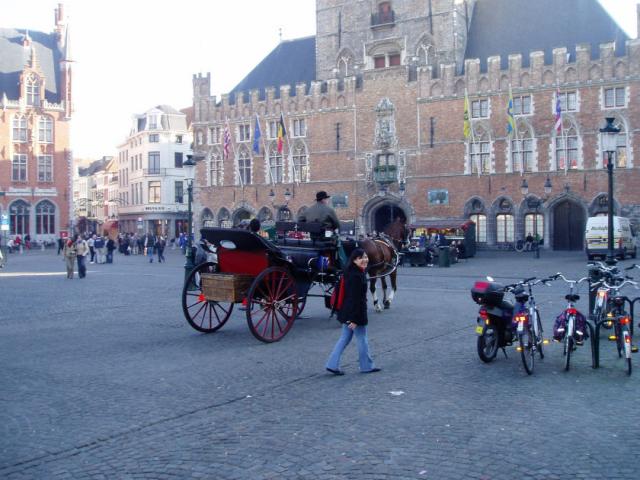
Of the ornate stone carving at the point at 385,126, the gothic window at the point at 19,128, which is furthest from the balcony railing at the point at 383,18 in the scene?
the gothic window at the point at 19,128

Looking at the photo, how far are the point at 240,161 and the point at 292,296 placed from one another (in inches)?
1496

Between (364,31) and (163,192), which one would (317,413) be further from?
(163,192)

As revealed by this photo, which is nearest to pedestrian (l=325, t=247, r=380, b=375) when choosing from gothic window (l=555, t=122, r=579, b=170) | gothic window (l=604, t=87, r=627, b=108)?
gothic window (l=555, t=122, r=579, b=170)

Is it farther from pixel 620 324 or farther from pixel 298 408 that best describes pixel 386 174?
pixel 298 408

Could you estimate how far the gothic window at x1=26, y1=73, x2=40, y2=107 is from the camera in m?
56.5

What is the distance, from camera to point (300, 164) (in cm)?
4475

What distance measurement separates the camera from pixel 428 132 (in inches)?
1575

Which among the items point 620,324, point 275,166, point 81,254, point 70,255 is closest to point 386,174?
point 275,166

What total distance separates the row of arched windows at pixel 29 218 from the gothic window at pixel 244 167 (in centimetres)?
1955

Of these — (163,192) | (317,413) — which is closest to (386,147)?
(163,192)

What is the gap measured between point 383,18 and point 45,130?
31095mm

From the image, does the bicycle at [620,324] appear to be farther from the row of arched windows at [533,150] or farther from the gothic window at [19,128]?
the gothic window at [19,128]

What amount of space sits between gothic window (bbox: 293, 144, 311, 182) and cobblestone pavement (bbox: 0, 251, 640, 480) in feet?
109

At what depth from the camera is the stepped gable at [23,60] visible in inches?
2222
